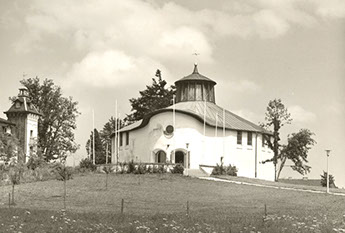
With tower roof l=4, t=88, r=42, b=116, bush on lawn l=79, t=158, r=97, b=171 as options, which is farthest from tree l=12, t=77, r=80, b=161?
bush on lawn l=79, t=158, r=97, b=171

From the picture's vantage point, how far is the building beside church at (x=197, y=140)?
2196 inches

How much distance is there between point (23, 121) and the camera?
6384cm

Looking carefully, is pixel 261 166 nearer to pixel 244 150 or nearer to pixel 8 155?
pixel 244 150

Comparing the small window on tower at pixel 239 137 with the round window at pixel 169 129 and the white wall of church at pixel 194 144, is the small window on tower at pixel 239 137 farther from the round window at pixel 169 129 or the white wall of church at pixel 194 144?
the round window at pixel 169 129

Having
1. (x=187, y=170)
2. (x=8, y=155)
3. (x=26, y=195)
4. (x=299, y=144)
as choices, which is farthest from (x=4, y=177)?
(x=299, y=144)

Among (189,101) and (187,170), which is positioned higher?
(189,101)

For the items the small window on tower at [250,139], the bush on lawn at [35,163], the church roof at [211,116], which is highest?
the church roof at [211,116]

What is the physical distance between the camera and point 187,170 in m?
51.3

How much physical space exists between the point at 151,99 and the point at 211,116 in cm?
1879

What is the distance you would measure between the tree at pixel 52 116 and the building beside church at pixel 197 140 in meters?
9.35

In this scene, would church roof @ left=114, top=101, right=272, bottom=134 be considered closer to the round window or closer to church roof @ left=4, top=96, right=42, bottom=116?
the round window

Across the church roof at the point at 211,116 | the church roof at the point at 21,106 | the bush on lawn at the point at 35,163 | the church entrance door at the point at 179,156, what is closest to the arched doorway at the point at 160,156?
the church entrance door at the point at 179,156

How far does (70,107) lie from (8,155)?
77.4ft

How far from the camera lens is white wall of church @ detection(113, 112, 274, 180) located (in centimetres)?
5578
